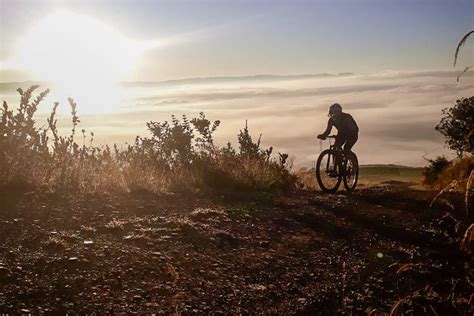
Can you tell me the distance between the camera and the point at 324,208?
9.06 metres

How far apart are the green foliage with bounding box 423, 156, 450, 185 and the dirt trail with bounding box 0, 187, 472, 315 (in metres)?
11.4

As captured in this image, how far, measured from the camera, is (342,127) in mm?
12961

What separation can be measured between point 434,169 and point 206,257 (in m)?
15.9

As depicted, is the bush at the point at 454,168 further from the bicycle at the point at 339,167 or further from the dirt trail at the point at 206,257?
the dirt trail at the point at 206,257

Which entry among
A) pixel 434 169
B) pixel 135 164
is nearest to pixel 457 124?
pixel 434 169

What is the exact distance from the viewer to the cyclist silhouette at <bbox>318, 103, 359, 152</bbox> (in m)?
12.9

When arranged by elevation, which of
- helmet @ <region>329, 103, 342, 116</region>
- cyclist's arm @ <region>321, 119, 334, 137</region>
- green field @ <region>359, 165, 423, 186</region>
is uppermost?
→ helmet @ <region>329, 103, 342, 116</region>

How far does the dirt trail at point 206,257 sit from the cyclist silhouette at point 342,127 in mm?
4581

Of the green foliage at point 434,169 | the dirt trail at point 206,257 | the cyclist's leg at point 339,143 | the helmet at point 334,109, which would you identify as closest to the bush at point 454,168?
the green foliage at point 434,169

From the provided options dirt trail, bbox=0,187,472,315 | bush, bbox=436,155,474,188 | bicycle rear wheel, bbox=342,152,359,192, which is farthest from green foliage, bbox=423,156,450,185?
dirt trail, bbox=0,187,472,315

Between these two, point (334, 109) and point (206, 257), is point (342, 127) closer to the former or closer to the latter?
point (334, 109)

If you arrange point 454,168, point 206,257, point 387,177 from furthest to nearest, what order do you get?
point 387,177 < point 454,168 < point 206,257

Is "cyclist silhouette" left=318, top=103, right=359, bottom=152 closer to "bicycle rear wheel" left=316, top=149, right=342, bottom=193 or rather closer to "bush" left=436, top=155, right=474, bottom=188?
"bicycle rear wheel" left=316, top=149, right=342, bottom=193

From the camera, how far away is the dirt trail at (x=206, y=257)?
439cm
